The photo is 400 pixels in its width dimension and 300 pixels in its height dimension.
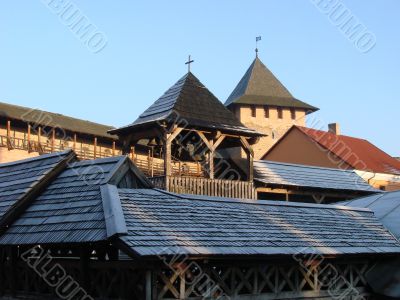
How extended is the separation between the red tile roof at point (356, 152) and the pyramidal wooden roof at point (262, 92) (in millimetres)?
4481

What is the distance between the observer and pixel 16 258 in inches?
444

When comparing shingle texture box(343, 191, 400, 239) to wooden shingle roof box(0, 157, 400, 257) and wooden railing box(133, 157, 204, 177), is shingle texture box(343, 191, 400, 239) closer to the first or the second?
wooden shingle roof box(0, 157, 400, 257)

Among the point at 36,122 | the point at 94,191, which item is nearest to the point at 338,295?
the point at 94,191

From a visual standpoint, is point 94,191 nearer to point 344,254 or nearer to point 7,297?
point 7,297

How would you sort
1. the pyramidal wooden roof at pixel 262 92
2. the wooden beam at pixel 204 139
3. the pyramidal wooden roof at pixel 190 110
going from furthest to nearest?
1. the pyramidal wooden roof at pixel 262 92
2. the wooden beam at pixel 204 139
3. the pyramidal wooden roof at pixel 190 110

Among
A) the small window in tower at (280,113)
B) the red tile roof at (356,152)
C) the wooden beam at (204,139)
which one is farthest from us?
the small window in tower at (280,113)

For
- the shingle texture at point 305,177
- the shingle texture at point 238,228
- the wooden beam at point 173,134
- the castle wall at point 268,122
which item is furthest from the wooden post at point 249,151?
the castle wall at point 268,122

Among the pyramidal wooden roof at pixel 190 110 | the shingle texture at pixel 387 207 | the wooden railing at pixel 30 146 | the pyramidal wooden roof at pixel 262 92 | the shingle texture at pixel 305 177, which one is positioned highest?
the pyramidal wooden roof at pixel 262 92

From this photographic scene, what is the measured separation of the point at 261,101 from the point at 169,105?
19863mm

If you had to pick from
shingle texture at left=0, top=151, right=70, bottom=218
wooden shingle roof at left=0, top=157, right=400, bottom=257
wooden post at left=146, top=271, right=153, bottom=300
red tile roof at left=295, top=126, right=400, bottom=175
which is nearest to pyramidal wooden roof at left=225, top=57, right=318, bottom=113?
red tile roof at left=295, top=126, right=400, bottom=175

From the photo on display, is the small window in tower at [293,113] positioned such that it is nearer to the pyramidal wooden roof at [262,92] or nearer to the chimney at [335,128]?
the pyramidal wooden roof at [262,92]

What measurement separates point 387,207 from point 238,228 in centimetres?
685

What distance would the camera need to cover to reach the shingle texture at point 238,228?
355 inches

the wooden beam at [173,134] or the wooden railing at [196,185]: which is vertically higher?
the wooden beam at [173,134]
